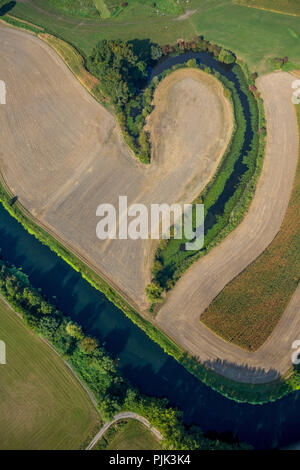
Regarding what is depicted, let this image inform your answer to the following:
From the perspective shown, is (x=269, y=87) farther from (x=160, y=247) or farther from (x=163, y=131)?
(x=160, y=247)

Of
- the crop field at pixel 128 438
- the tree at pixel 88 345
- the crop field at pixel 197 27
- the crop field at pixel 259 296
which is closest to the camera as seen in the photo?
the crop field at pixel 128 438

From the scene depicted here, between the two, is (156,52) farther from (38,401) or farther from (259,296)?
(38,401)

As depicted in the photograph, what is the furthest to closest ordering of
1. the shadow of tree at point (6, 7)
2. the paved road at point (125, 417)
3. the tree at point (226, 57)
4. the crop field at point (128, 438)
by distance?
the shadow of tree at point (6, 7), the tree at point (226, 57), the paved road at point (125, 417), the crop field at point (128, 438)

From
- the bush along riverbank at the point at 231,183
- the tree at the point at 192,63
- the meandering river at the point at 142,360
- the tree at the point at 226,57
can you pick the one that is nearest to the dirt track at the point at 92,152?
the tree at the point at 192,63

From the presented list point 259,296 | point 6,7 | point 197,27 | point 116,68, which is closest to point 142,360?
point 259,296

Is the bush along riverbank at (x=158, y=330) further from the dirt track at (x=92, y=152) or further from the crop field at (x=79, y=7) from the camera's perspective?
the crop field at (x=79, y=7)

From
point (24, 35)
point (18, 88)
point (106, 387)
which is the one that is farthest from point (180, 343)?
point (24, 35)
